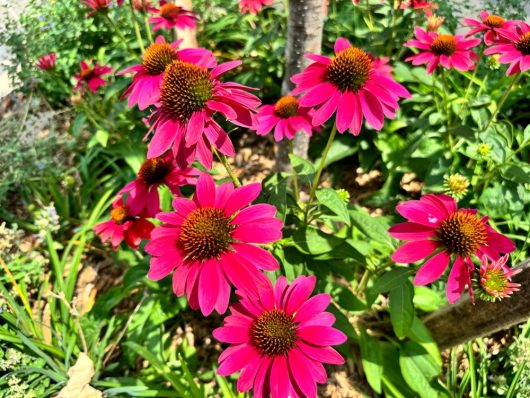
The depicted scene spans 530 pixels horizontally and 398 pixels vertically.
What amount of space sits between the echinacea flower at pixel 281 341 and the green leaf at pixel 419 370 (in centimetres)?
68

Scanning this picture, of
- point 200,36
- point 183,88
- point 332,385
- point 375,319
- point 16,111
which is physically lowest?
point 332,385

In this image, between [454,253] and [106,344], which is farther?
[106,344]

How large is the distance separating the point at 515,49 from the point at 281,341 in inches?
49.4

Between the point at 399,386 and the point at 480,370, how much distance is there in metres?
0.31

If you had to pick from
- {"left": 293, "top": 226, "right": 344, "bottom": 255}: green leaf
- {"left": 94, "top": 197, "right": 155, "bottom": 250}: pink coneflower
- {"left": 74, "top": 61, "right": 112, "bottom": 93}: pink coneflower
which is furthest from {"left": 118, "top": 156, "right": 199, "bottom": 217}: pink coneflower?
{"left": 74, "top": 61, "right": 112, "bottom": 93}: pink coneflower

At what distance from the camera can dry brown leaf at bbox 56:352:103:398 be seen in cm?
145

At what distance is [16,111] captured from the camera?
9.73 feet

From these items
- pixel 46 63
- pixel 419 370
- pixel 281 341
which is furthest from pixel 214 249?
pixel 46 63

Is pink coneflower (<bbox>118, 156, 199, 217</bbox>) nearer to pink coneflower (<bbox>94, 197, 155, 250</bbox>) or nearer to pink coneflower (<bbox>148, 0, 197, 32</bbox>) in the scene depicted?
pink coneflower (<bbox>94, 197, 155, 250</bbox>)

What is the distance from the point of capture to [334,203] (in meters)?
1.15

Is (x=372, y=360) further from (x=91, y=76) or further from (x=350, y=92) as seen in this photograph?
(x=91, y=76)

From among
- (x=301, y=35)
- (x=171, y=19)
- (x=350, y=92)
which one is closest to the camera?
(x=350, y=92)

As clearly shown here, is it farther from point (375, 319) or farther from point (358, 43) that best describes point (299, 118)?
point (358, 43)

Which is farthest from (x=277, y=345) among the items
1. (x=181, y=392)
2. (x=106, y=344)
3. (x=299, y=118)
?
(x=106, y=344)
